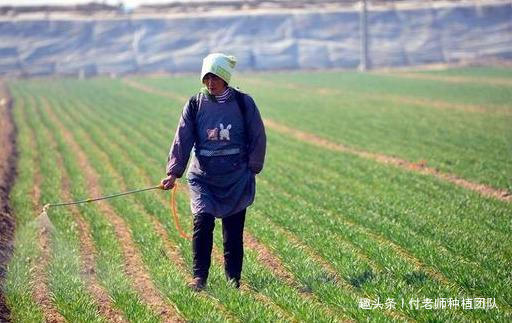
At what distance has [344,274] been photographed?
23.7ft

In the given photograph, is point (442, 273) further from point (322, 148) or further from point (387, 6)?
point (387, 6)

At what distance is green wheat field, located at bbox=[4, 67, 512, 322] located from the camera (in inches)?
251

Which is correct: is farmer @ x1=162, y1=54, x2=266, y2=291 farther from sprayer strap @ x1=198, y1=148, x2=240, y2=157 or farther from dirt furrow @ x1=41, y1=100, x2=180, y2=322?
dirt furrow @ x1=41, y1=100, x2=180, y2=322

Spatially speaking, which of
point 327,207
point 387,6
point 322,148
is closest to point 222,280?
point 327,207

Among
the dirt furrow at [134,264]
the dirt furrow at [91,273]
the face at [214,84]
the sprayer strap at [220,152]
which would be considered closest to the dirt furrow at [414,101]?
the dirt furrow at [134,264]

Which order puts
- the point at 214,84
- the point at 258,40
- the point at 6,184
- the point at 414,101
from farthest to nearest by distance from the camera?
the point at 258,40 → the point at 414,101 → the point at 6,184 → the point at 214,84

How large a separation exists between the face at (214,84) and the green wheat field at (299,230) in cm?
191

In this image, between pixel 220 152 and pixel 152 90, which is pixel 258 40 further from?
pixel 220 152

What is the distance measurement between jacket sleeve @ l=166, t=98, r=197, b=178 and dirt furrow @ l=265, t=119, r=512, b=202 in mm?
6137

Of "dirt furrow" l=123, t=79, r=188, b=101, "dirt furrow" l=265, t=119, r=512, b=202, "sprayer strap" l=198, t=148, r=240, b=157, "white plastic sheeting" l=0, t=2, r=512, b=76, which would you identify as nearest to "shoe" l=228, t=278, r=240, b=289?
"sprayer strap" l=198, t=148, r=240, b=157

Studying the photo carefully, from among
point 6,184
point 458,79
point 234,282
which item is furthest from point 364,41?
point 234,282

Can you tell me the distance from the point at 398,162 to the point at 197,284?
9.66 meters

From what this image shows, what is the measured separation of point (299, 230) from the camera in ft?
30.6

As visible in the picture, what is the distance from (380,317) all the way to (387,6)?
65.9 meters
